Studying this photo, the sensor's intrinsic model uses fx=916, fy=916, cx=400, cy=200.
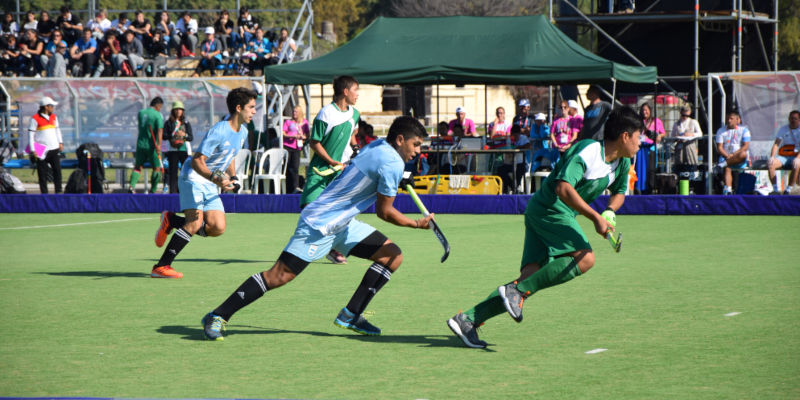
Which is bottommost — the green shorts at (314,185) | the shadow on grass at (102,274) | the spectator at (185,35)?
→ the shadow on grass at (102,274)

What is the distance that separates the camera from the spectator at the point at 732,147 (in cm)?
1534

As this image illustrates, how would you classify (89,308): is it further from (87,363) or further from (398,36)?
(398,36)

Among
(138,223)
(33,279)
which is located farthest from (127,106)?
(33,279)

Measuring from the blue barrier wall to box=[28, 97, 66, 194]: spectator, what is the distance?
1006mm

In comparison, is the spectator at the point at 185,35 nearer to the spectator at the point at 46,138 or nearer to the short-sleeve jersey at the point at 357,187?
the spectator at the point at 46,138

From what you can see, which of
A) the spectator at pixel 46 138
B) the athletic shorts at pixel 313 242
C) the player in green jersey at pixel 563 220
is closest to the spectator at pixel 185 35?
the spectator at pixel 46 138

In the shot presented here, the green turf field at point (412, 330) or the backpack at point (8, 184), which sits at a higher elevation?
the backpack at point (8, 184)

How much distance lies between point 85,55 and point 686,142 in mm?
13903

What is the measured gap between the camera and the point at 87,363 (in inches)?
191

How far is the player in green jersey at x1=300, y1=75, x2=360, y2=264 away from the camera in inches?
336

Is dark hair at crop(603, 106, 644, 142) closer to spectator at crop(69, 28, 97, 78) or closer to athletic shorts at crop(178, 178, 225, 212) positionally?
athletic shorts at crop(178, 178, 225, 212)

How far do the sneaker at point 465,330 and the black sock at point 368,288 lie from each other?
644 mm

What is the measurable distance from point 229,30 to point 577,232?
19940 mm

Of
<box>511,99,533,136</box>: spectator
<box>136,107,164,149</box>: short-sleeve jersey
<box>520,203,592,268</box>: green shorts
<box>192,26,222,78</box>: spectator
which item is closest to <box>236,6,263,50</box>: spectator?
<box>192,26,222,78</box>: spectator
